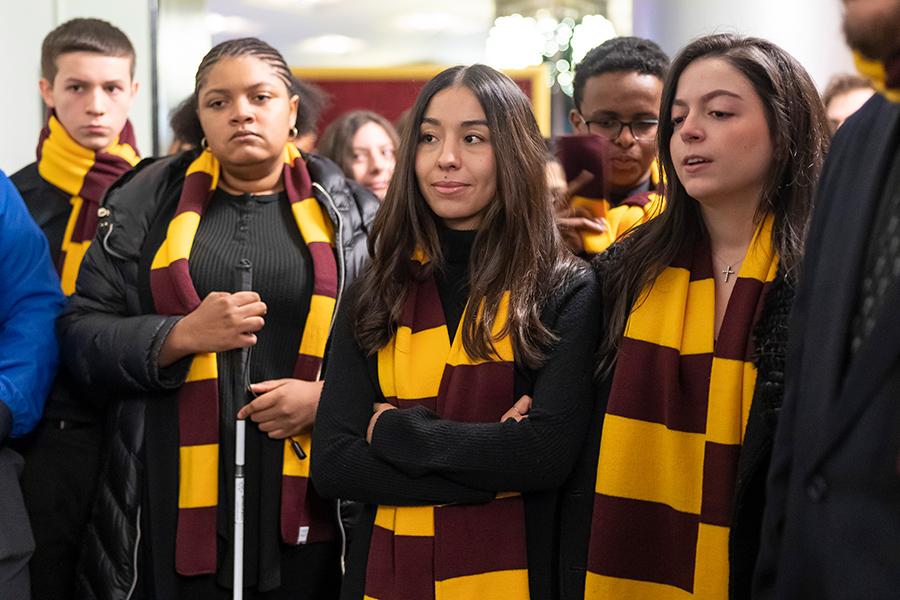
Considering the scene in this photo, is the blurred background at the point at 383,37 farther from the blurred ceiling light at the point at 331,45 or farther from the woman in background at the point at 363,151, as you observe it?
the woman in background at the point at 363,151

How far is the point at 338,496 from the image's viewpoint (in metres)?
2.09

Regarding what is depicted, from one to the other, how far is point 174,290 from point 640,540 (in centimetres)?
117

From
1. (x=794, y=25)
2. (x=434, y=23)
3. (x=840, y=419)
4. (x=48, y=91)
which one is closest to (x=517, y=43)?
(x=434, y=23)

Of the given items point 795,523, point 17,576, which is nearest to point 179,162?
point 17,576

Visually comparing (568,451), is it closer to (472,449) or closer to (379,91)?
(472,449)

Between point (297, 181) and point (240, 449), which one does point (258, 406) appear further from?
point (297, 181)

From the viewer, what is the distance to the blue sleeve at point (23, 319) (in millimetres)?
2480

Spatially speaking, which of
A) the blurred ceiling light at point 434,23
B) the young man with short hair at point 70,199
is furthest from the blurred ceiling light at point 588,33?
the young man with short hair at point 70,199

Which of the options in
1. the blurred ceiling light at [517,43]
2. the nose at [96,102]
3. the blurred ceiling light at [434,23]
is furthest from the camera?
the blurred ceiling light at [434,23]

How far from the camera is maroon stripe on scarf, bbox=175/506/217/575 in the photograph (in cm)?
247

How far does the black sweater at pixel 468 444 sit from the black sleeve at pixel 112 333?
466mm

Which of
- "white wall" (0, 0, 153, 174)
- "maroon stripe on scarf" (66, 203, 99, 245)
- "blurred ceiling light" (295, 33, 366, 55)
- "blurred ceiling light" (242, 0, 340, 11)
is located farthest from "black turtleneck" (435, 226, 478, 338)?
"blurred ceiling light" (295, 33, 366, 55)

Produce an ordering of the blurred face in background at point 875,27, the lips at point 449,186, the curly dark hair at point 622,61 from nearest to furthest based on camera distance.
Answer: the blurred face in background at point 875,27 < the lips at point 449,186 < the curly dark hair at point 622,61

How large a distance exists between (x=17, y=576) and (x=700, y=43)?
1751 mm
